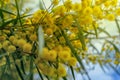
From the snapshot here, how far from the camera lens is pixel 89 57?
0.83m

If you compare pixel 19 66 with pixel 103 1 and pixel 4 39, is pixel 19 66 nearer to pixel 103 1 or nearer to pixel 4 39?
pixel 4 39

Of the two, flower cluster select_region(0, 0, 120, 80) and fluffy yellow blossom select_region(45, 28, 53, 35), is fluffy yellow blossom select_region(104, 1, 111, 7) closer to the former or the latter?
flower cluster select_region(0, 0, 120, 80)

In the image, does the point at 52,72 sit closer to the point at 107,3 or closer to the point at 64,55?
the point at 64,55

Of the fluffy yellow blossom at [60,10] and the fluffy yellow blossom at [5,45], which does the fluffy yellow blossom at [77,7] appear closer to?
the fluffy yellow blossom at [60,10]

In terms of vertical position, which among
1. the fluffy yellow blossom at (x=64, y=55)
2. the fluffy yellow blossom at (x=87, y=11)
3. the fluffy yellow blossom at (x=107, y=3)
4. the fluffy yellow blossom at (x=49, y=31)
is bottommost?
the fluffy yellow blossom at (x=64, y=55)

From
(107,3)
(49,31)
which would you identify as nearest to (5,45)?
(49,31)

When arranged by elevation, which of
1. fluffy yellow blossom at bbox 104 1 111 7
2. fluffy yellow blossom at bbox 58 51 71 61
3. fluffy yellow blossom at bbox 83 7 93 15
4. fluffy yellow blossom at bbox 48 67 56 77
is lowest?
fluffy yellow blossom at bbox 48 67 56 77

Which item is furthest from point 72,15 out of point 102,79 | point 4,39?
point 102,79

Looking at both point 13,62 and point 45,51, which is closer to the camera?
point 45,51

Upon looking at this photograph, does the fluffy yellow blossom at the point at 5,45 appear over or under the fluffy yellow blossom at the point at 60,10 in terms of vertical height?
under

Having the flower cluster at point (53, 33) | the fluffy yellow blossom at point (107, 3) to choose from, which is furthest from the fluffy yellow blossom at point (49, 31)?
the fluffy yellow blossom at point (107, 3)

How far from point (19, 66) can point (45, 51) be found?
15cm

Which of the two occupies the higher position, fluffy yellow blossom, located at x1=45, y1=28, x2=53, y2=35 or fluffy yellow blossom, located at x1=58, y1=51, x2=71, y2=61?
fluffy yellow blossom, located at x1=45, y1=28, x2=53, y2=35

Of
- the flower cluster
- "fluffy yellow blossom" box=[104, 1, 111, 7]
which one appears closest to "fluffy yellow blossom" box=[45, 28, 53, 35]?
the flower cluster
